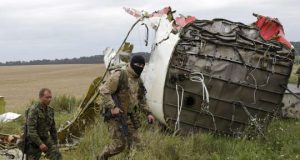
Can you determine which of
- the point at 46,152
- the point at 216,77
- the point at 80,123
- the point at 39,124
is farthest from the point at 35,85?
the point at 39,124

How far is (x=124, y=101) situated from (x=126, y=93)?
12cm

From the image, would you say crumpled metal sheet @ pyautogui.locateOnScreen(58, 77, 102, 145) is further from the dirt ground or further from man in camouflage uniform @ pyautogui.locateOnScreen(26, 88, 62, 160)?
man in camouflage uniform @ pyautogui.locateOnScreen(26, 88, 62, 160)

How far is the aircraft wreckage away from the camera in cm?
940

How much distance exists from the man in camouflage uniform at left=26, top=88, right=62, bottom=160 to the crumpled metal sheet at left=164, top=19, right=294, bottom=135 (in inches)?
114

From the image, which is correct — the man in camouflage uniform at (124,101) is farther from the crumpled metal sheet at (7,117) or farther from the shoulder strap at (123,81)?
the crumpled metal sheet at (7,117)

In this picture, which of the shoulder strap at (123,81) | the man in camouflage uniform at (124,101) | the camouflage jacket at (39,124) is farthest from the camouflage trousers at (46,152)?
the shoulder strap at (123,81)

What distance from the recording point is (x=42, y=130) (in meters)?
6.88

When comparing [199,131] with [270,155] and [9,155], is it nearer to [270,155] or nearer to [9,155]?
[270,155]

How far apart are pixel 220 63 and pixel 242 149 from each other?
5.93 ft

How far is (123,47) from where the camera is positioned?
11.3 meters

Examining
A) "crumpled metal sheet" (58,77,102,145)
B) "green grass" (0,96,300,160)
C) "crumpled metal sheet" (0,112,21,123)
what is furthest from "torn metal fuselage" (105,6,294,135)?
"crumpled metal sheet" (0,112,21,123)

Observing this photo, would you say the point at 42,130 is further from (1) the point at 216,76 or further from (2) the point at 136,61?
(1) the point at 216,76

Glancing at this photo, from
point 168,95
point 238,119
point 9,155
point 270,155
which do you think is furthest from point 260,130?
point 9,155

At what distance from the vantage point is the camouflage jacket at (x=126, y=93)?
6.91 m
